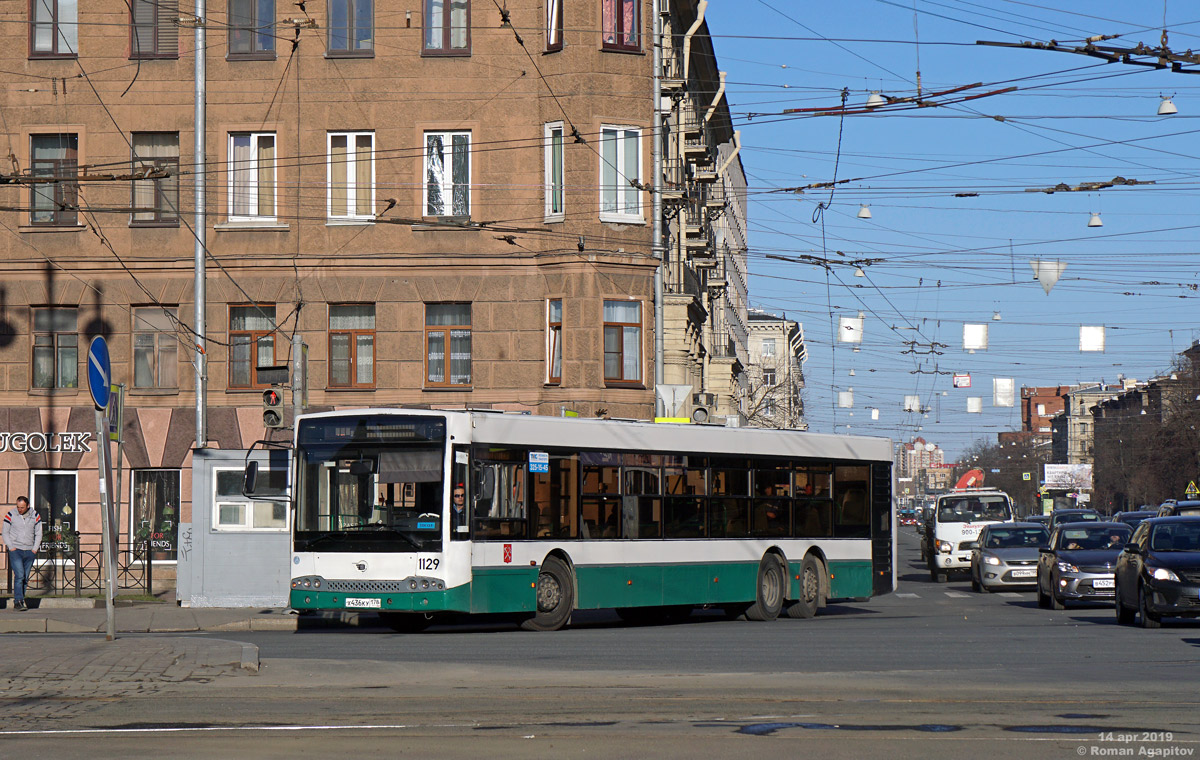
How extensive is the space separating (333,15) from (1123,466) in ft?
279

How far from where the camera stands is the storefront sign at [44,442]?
34.0 metres

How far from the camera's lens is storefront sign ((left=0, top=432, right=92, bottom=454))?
112 feet

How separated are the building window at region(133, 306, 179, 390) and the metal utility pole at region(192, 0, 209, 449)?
1.70 meters

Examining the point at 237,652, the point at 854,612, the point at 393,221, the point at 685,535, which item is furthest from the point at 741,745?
the point at 393,221

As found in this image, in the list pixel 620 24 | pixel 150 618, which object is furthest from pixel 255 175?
pixel 150 618

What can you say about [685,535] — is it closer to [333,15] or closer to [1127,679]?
[1127,679]

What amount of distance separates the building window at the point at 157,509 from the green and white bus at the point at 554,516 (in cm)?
1374

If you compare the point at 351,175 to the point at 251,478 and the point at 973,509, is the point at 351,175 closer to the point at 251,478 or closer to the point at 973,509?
the point at 251,478

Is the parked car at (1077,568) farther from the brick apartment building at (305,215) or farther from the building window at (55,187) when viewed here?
the building window at (55,187)

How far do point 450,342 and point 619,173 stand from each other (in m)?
5.25

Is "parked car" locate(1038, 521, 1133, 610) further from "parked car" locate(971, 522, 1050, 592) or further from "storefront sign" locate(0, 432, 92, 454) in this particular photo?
"storefront sign" locate(0, 432, 92, 454)

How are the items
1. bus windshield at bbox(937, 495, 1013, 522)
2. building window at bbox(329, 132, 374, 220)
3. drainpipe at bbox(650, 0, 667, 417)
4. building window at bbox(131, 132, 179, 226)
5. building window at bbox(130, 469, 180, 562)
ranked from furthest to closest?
bus windshield at bbox(937, 495, 1013, 522)
building window at bbox(131, 132, 179, 226)
building window at bbox(329, 132, 374, 220)
building window at bbox(130, 469, 180, 562)
drainpipe at bbox(650, 0, 667, 417)

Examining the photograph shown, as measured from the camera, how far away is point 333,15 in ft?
112

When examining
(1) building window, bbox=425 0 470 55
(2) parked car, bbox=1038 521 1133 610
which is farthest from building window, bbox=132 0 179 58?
(2) parked car, bbox=1038 521 1133 610
